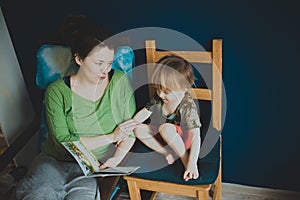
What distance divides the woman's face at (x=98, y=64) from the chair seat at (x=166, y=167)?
0.36 metres

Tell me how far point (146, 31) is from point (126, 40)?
3.7 inches

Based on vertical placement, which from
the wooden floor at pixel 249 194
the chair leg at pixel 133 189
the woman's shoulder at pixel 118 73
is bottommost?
the wooden floor at pixel 249 194

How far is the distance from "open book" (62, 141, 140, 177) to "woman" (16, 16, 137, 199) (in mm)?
32

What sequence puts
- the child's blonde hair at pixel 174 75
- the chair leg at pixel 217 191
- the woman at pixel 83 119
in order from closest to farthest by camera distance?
the child's blonde hair at pixel 174 75
the woman at pixel 83 119
the chair leg at pixel 217 191

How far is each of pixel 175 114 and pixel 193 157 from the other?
0.18m

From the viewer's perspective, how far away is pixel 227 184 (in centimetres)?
198

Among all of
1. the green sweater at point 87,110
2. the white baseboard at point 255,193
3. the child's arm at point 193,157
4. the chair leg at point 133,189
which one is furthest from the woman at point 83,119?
the white baseboard at point 255,193

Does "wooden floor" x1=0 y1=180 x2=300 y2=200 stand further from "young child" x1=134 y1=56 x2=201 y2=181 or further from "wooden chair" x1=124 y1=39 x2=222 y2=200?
"young child" x1=134 y1=56 x2=201 y2=181

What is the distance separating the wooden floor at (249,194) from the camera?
6.18 ft

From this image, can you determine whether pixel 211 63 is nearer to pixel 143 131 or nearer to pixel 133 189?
pixel 143 131

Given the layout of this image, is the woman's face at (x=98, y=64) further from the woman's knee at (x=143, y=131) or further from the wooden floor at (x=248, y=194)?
the wooden floor at (x=248, y=194)

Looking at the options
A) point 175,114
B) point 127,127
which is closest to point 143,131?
point 127,127

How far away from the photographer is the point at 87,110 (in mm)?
1594

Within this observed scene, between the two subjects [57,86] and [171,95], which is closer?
[171,95]
